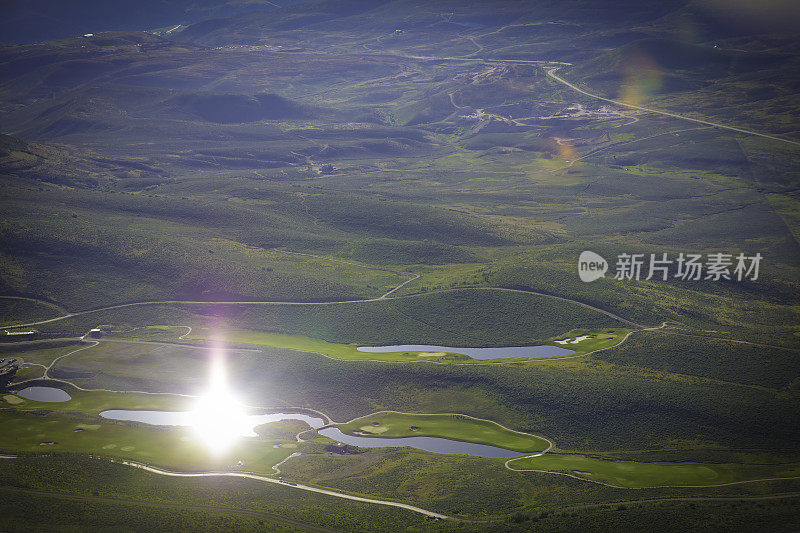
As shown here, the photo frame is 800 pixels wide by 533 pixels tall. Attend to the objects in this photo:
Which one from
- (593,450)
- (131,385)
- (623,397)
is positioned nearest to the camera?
(593,450)

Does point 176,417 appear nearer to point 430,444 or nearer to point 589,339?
point 430,444

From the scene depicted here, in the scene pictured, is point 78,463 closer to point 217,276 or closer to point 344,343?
point 344,343

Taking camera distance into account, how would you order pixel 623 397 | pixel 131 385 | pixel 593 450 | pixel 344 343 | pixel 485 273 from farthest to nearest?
pixel 485 273
pixel 344 343
pixel 131 385
pixel 623 397
pixel 593 450

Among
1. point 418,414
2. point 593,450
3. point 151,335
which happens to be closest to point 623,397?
point 593,450

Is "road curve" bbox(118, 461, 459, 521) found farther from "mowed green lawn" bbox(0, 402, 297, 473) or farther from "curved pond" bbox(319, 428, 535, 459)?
"curved pond" bbox(319, 428, 535, 459)

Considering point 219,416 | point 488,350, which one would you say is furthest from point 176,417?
point 488,350

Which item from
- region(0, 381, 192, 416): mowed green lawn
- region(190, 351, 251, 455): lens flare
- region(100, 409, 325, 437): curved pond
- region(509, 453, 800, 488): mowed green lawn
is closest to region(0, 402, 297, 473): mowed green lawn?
region(190, 351, 251, 455): lens flare

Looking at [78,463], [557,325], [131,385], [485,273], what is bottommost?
[78,463]
